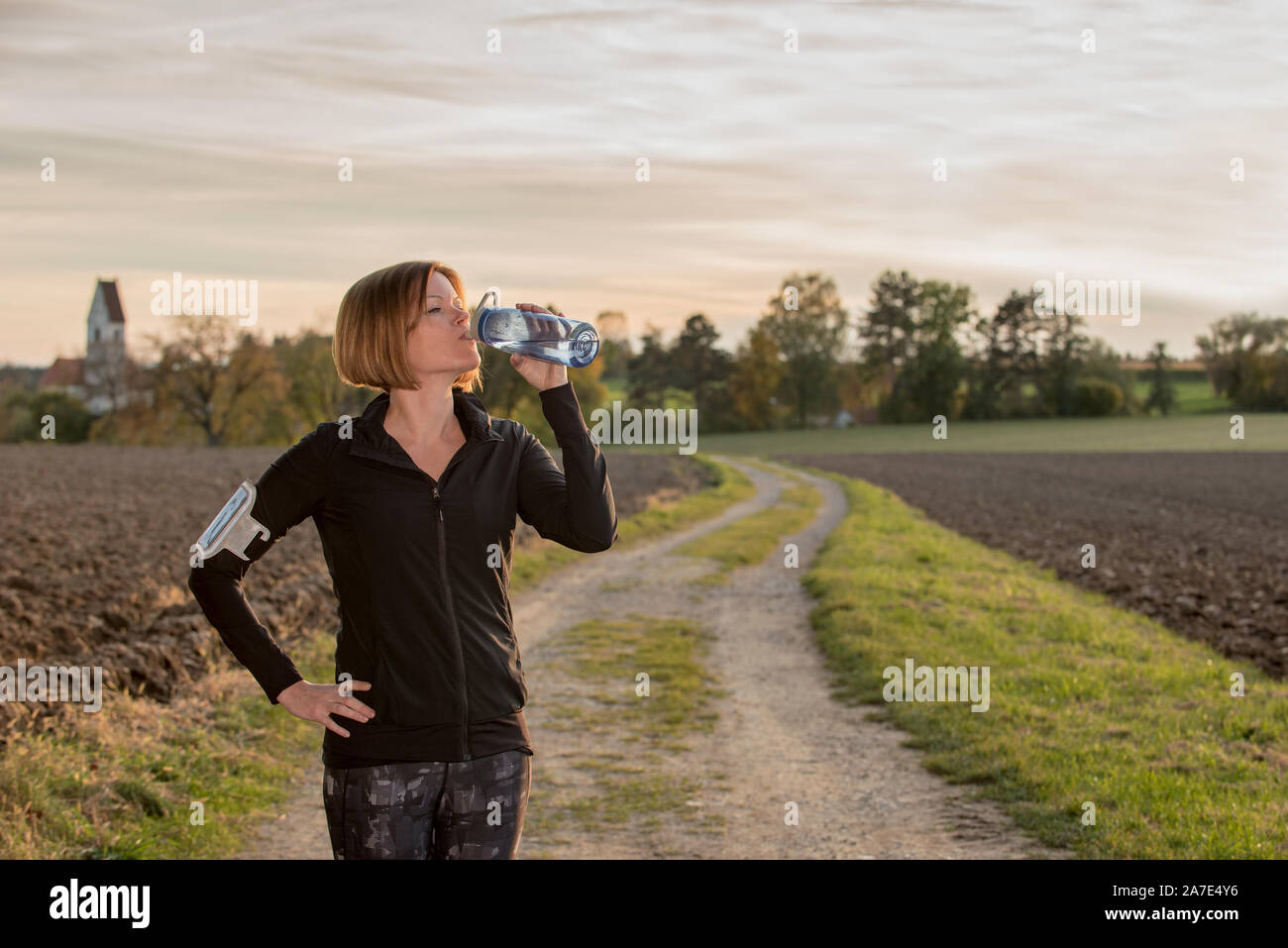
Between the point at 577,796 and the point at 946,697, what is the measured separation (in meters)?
3.82

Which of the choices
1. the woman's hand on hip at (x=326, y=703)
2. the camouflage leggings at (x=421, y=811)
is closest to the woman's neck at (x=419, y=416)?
the woman's hand on hip at (x=326, y=703)

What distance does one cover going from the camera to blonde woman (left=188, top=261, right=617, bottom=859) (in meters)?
2.89

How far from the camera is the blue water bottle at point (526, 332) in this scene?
2.98 meters

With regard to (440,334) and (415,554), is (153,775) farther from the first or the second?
(440,334)

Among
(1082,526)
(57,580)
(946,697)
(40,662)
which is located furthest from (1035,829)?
(1082,526)

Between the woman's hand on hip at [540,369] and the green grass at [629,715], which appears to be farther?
the green grass at [629,715]

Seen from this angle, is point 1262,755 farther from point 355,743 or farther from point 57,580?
point 57,580

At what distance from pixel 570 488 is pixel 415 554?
0.41m

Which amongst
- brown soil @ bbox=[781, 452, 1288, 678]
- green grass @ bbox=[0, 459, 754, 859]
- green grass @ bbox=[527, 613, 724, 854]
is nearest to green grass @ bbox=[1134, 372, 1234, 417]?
brown soil @ bbox=[781, 452, 1288, 678]

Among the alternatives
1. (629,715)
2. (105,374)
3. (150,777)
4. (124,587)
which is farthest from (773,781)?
(105,374)

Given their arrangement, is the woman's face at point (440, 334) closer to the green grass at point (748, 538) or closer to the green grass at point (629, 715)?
the green grass at point (629, 715)

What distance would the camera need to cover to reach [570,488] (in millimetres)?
2977

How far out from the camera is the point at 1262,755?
8.26 m

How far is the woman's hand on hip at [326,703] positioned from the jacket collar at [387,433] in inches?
22.1
